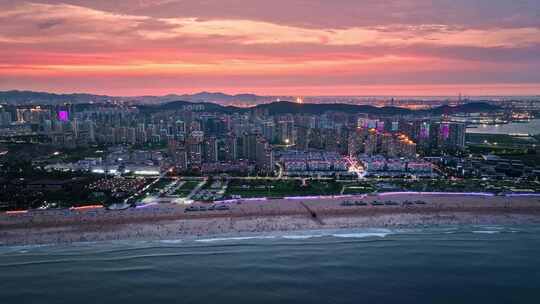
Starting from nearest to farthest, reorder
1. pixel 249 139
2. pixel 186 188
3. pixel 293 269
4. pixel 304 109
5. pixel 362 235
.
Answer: pixel 293 269 < pixel 362 235 < pixel 186 188 < pixel 249 139 < pixel 304 109

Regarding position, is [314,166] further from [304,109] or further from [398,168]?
[304,109]

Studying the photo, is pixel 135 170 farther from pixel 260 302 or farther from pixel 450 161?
pixel 450 161

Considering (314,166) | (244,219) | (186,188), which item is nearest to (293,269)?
(244,219)

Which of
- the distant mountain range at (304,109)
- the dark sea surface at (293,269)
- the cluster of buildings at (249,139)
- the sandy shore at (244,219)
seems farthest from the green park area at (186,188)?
the distant mountain range at (304,109)

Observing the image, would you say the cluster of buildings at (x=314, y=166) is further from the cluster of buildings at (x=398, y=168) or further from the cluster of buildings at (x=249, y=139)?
the cluster of buildings at (x=398, y=168)

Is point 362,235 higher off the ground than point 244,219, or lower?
lower

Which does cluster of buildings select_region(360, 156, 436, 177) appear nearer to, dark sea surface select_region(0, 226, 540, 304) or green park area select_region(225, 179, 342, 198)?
green park area select_region(225, 179, 342, 198)
